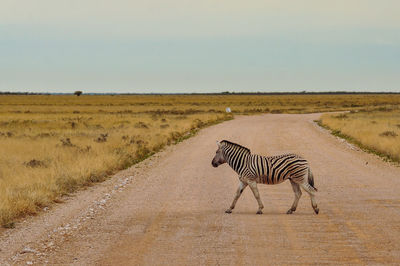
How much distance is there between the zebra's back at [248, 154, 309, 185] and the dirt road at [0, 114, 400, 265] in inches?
31.9

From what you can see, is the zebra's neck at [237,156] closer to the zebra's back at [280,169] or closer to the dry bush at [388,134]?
the zebra's back at [280,169]

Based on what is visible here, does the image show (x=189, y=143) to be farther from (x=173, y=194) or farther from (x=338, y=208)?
(x=338, y=208)

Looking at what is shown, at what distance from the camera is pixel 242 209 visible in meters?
11.2

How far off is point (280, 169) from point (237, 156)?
3.26ft

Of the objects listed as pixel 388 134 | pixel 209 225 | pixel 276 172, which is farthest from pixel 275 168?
pixel 388 134

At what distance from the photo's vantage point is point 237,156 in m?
10.8

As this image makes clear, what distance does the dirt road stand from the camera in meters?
7.66

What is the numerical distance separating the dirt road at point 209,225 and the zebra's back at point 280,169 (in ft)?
2.66

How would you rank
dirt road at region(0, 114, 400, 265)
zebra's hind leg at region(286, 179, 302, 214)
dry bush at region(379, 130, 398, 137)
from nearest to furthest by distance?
1. dirt road at region(0, 114, 400, 265)
2. zebra's hind leg at region(286, 179, 302, 214)
3. dry bush at region(379, 130, 398, 137)

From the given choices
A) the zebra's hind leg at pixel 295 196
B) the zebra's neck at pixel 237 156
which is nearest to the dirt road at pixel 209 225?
the zebra's hind leg at pixel 295 196

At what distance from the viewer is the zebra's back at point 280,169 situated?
406 inches

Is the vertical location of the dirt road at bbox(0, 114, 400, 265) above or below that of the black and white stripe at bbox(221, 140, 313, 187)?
below

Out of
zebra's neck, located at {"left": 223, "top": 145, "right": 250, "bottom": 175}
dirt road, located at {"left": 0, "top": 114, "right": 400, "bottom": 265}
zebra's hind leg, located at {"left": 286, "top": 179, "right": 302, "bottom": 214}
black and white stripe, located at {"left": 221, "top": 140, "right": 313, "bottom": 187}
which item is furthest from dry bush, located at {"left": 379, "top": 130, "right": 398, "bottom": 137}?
zebra's neck, located at {"left": 223, "top": 145, "right": 250, "bottom": 175}

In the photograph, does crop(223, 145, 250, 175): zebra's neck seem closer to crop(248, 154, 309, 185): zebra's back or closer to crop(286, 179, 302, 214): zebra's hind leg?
crop(248, 154, 309, 185): zebra's back
